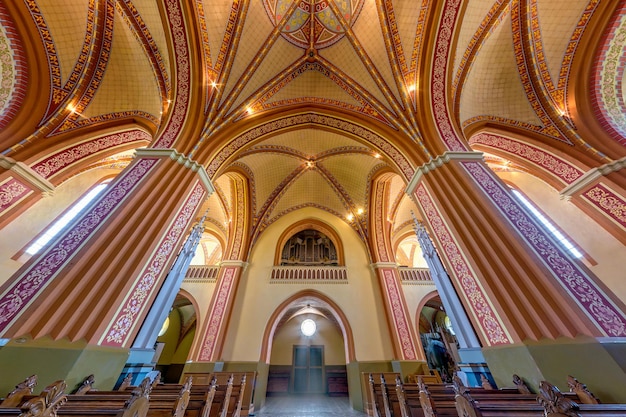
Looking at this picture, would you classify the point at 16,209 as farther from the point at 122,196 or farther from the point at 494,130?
the point at 494,130

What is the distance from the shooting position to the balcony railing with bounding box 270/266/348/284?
9031mm

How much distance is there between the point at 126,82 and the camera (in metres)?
5.84

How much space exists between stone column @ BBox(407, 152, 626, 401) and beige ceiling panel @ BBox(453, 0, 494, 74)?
309cm

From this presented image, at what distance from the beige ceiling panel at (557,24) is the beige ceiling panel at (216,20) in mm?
7050

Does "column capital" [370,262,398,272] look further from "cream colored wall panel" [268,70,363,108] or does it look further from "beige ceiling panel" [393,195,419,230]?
"cream colored wall panel" [268,70,363,108]

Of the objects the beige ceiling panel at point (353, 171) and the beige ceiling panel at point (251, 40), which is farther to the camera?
the beige ceiling panel at point (353, 171)

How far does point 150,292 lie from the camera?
3.53 m

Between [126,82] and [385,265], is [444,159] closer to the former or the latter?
[385,265]

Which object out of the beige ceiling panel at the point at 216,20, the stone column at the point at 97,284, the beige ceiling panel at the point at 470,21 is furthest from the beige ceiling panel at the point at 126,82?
the beige ceiling panel at the point at 470,21

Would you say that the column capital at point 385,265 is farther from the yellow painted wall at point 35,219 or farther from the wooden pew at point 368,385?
the yellow painted wall at point 35,219

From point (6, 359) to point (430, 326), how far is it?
16691 mm

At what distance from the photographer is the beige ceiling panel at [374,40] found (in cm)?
575

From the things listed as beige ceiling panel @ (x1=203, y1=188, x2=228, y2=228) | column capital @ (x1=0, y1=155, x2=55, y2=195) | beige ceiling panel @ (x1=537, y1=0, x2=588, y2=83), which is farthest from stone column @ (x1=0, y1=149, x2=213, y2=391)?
beige ceiling panel @ (x1=537, y1=0, x2=588, y2=83)

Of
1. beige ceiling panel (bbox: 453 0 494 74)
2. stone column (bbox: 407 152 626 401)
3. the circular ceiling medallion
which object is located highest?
the circular ceiling medallion
